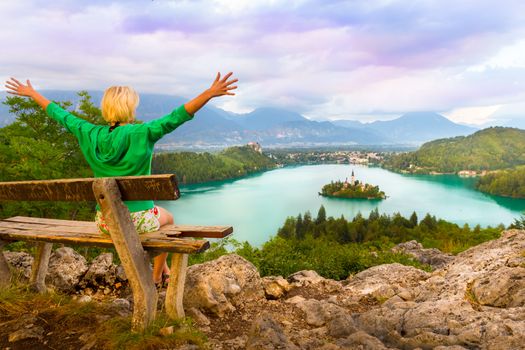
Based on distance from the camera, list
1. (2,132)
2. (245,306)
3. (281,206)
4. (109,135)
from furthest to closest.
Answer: (281,206)
(2,132)
(245,306)
(109,135)

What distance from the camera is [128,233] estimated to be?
9.86 ft

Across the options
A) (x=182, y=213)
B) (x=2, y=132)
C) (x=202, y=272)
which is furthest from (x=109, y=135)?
(x=182, y=213)

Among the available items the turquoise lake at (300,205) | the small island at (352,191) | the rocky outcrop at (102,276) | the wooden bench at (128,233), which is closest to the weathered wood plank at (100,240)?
the wooden bench at (128,233)

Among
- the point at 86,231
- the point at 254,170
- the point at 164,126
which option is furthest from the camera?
the point at 254,170

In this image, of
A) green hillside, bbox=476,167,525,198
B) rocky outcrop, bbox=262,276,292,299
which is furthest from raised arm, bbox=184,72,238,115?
green hillside, bbox=476,167,525,198

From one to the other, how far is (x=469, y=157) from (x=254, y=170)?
117 metres

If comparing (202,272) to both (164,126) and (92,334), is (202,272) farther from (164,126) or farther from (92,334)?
(164,126)

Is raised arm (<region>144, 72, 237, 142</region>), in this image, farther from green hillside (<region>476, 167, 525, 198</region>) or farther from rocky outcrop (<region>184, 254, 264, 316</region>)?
green hillside (<region>476, 167, 525, 198</region>)

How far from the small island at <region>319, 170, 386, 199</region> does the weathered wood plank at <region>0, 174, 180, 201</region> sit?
109500mm

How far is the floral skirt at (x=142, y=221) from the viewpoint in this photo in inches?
136

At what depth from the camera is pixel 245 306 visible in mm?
5047

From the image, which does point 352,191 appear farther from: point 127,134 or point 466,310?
point 127,134

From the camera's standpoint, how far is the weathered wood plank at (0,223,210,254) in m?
3.11

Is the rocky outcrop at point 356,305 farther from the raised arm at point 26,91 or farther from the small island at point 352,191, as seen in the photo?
the small island at point 352,191
